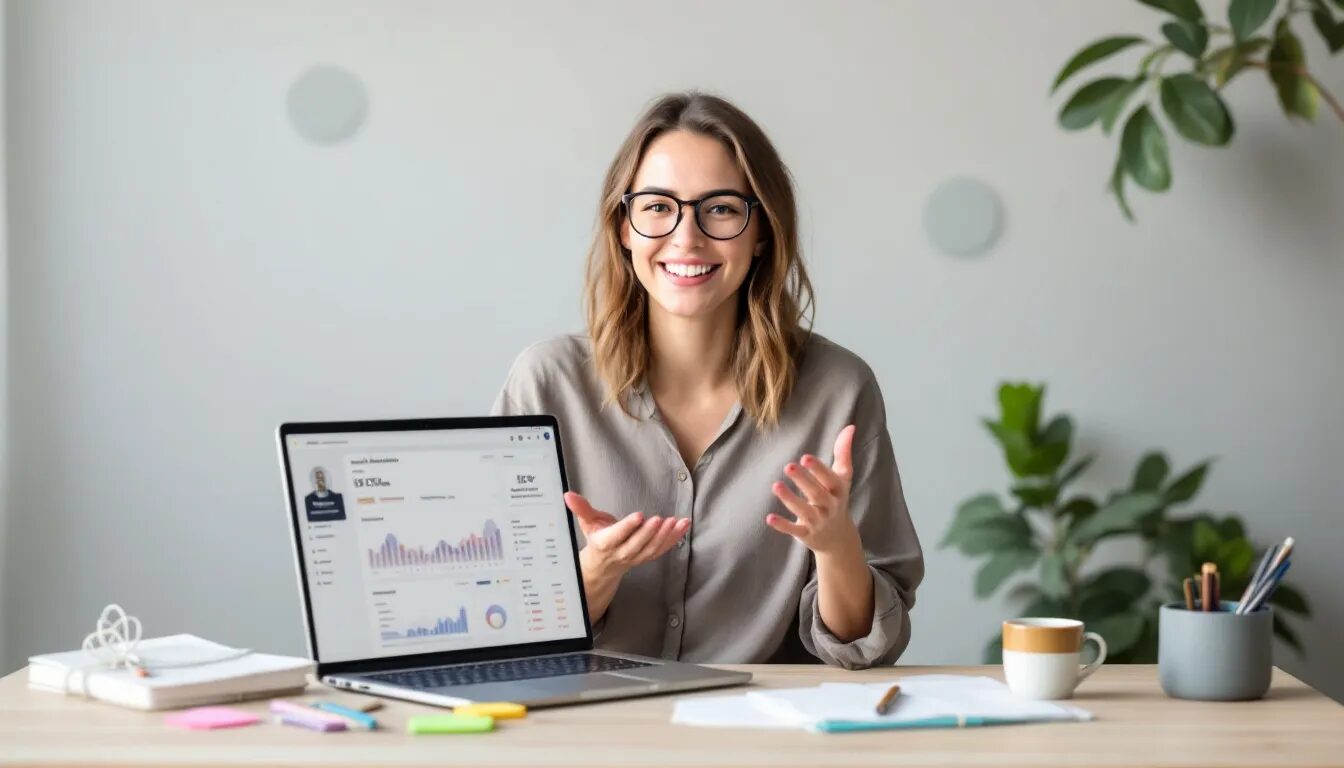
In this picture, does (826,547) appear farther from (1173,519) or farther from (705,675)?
(1173,519)

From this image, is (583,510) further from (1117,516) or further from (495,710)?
(1117,516)

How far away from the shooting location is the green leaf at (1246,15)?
3.04m

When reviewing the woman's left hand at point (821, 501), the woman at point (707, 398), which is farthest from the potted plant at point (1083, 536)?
the woman's left hand at point (821, 501)

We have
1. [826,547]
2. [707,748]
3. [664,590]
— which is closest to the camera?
[707,748]

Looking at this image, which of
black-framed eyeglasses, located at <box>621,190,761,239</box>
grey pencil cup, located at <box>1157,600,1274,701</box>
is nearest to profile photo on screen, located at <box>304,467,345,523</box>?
black-framed eyeglasses, located at <box>621,190,761,239</box>

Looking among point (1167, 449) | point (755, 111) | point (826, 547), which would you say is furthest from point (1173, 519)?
point (826, 547)

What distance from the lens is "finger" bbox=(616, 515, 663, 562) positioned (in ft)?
5.32

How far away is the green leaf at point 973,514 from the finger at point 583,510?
1.73m

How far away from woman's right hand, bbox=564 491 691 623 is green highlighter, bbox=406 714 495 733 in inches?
15.6

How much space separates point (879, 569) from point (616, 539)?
420 millimetres

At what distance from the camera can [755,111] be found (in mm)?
3406

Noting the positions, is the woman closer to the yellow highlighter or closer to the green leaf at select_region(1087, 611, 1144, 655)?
the yellow highlighter

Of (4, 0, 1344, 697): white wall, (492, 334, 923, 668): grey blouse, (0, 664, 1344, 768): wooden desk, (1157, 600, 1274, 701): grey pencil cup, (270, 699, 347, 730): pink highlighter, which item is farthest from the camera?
(4, 0, 1344, 697): white wall

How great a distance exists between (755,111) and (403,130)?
0.84 metres
